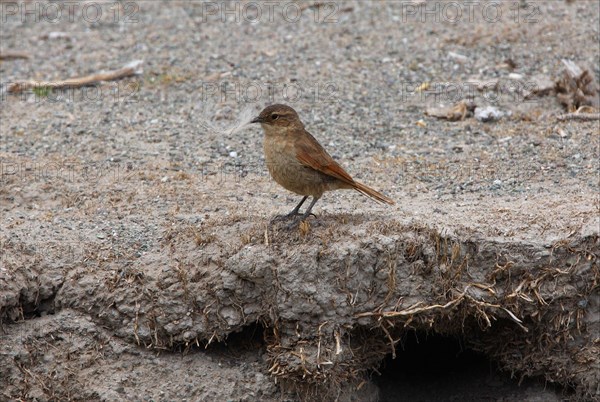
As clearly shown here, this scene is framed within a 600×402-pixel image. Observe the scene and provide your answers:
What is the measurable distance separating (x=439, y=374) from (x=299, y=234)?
Answer: 235 centimetres

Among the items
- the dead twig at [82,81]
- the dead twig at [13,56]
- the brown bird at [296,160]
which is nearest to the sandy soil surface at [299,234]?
the dead twig at [82,81]

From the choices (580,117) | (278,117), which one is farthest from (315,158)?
(580,117)

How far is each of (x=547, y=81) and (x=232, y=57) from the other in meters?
3.75

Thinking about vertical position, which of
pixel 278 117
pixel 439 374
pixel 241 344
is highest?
pixel 278 117

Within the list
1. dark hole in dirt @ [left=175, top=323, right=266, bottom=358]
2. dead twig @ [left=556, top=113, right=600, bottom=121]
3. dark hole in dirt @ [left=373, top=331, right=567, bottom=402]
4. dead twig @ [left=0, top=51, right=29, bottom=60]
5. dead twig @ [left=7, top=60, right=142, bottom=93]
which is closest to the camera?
dark hole in dirt @ [left=175, top=323, right=266, bottom=358]

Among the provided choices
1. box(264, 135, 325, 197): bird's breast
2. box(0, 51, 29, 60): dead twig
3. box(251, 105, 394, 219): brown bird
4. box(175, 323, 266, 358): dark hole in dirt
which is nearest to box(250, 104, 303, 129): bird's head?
box(251, 105, 394, 219): brown bird

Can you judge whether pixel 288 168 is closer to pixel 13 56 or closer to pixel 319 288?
pixel 319 288

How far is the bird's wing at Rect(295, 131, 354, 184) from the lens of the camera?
24.1 feet

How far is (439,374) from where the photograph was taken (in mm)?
8773

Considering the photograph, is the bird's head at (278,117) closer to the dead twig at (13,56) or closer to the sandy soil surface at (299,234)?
the sandy soil surface at (299,234)

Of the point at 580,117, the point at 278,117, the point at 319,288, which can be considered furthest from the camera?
the point at 580,117

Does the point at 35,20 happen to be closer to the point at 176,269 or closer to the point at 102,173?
the point at 102,173

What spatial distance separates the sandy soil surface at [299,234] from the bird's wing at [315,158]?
1.29 feet

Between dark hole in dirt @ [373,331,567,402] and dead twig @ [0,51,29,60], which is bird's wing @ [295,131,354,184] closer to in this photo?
dark hole in dirt @ [373,331,567,402]
